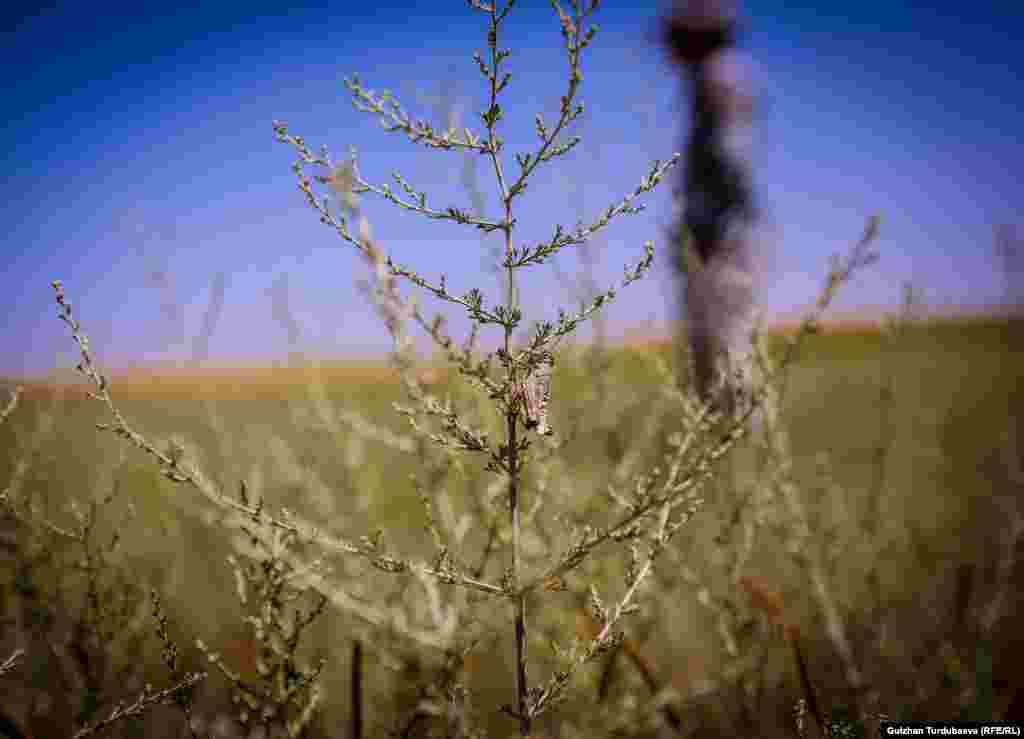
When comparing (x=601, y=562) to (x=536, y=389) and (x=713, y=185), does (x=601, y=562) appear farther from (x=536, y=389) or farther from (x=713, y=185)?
(x=713, y=185)

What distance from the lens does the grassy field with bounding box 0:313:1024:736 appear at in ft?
6.01

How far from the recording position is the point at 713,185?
3.77 metres

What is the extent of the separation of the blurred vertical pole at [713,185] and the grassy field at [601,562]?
49 cm

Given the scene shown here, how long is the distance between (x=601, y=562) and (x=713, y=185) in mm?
2954

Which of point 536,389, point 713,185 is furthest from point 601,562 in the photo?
point 713,185

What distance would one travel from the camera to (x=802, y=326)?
4.22ft

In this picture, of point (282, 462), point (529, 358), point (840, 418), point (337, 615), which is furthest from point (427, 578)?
point (840, 418)

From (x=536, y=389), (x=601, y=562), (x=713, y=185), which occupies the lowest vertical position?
(x=601, y=562)

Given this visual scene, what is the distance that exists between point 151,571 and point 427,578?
2998 mm

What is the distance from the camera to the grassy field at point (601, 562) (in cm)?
183

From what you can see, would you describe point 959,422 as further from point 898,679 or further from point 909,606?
point 898,679

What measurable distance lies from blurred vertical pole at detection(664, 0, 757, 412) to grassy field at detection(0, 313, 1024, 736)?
49 centimetres

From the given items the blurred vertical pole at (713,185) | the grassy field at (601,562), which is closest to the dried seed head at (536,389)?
the grassy field at (601,562)

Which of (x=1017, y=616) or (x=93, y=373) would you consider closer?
(x=93, y=373)
